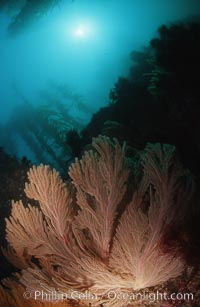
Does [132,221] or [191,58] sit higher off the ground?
[191,58]

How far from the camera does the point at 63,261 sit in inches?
95.3

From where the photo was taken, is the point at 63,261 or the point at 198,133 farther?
the point at 198,133

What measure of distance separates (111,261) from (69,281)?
44 cm

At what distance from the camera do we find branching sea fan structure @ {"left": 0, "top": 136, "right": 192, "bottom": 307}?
215 centimetres

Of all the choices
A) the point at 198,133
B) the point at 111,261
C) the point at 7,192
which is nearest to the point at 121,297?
the point at 111,261

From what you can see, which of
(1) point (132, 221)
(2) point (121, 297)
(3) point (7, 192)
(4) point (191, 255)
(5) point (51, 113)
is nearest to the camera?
(1) point (132, 221)

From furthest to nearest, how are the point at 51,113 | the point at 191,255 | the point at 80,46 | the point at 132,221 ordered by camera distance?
the point at 80,46
the point at 51,113
the point at 191,255
the point at 132,221

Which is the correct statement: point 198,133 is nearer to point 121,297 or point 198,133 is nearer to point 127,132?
point 127,132

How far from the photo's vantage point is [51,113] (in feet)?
123

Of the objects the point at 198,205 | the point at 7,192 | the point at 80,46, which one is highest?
the point at 80,46

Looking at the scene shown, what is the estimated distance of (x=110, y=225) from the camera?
2.29 metres

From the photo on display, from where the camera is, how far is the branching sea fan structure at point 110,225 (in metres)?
2.15

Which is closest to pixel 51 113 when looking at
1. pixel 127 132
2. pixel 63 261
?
pixel 127 132

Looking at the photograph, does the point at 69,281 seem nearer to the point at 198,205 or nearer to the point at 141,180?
the point at 141,180
